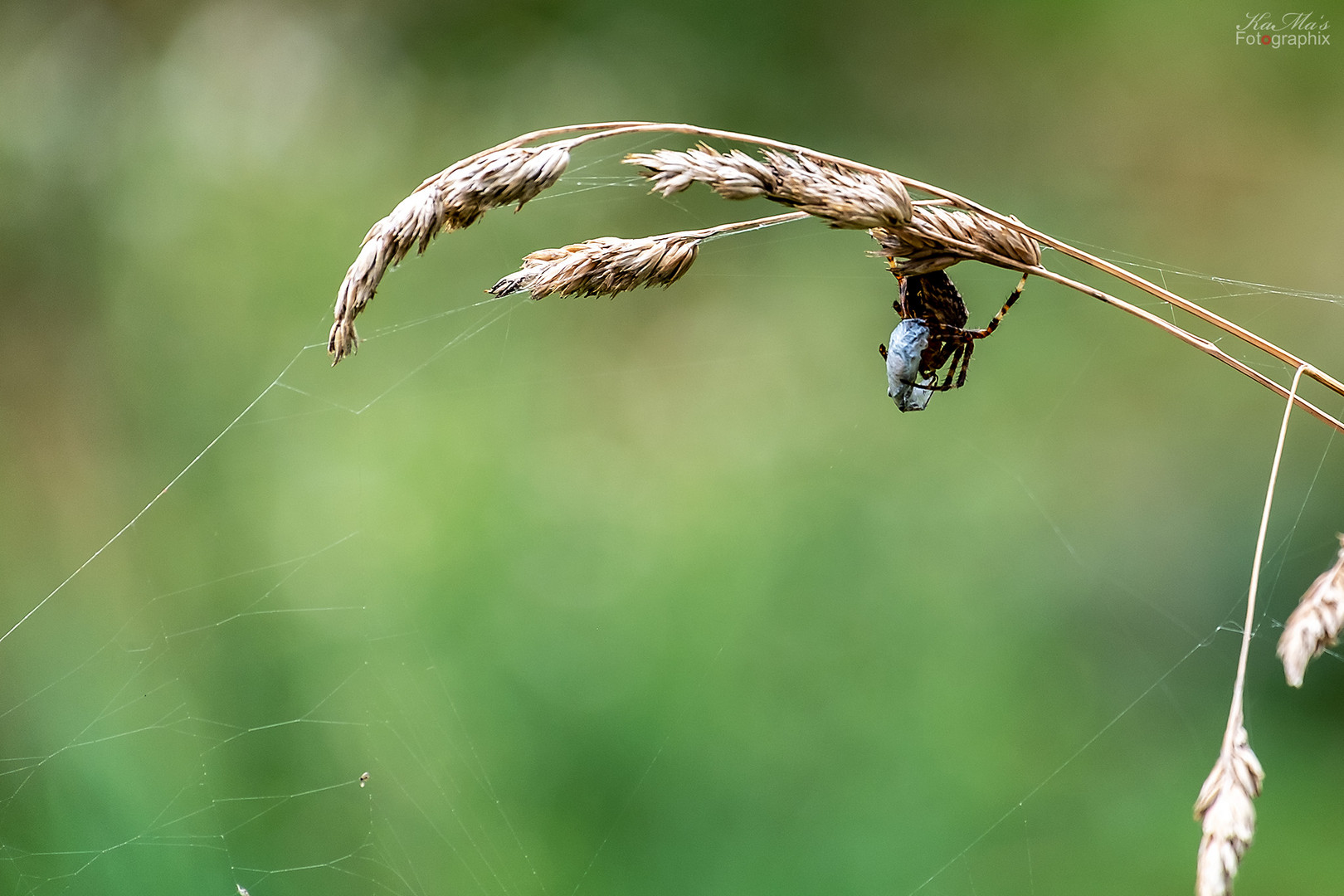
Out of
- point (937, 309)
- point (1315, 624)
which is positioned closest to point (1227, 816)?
point (1315, 624)

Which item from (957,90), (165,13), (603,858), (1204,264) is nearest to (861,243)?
(957,90)

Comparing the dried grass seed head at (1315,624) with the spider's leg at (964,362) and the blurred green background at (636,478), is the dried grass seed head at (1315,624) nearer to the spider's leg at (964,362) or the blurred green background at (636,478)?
Answer: the spider's leg at (964,362)

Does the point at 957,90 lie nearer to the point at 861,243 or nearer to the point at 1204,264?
the point at 861,243

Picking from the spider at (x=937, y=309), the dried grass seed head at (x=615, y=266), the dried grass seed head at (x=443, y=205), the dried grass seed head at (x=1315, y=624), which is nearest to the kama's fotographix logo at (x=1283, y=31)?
the spider at (x=937, y=309)

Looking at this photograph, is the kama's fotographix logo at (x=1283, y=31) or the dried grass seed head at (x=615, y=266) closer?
the dried grass seed head at (x=615, y=266)

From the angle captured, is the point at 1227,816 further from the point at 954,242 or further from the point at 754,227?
the point at 754,227

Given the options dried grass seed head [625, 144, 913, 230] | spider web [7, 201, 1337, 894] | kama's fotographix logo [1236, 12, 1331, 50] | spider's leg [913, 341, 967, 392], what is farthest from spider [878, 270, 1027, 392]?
kama's fotographix logo [1236, 12, 1331, 50]
